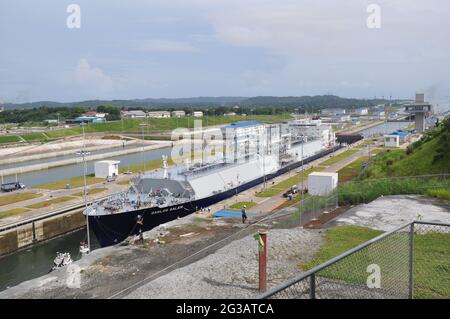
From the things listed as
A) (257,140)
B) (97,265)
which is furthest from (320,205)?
(257,140)

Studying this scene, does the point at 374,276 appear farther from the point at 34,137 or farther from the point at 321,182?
the point at 34,137

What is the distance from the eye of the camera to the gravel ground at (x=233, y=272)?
33.4 feet

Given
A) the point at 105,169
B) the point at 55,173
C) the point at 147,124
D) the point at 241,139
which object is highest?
the point at 147,124

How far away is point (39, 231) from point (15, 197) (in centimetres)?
990

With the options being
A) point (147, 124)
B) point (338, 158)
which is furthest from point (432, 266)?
point (147, 124)

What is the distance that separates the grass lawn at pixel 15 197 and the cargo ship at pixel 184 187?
1035 centimetres

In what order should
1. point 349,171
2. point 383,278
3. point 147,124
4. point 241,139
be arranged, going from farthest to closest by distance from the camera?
1. point 147,124
2. point 241,139
3. point 349,171
4. point 383,278

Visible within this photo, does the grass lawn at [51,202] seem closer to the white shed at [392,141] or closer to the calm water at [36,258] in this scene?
the calm water at [36,258]

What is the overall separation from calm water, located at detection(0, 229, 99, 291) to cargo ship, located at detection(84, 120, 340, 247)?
287 centimetres

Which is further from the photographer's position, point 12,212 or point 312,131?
point 312,131

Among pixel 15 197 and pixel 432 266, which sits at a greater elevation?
pixel 432 266

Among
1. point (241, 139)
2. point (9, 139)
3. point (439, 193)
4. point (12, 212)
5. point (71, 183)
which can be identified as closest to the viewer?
point (439, 193)

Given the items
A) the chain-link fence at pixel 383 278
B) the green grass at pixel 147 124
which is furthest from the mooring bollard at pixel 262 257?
the green grass at pixel 147 124

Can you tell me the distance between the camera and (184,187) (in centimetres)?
3036
